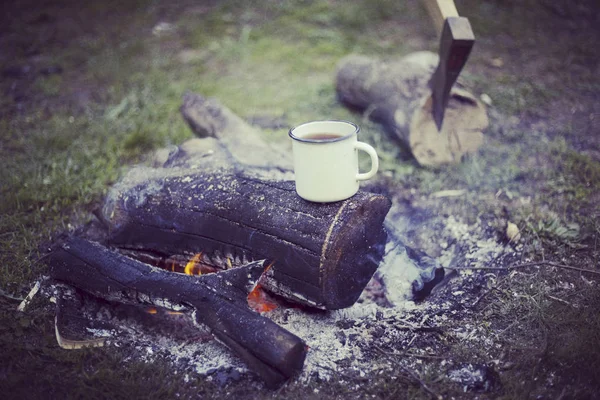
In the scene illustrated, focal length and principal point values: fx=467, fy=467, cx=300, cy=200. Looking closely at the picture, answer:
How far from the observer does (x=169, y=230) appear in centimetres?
239

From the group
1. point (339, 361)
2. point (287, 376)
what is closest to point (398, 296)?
point (339, 361)

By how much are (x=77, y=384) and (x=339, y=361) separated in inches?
42.3

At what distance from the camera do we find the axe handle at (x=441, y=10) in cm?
311

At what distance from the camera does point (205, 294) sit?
198 cm

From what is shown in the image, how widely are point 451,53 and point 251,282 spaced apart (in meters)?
1.96

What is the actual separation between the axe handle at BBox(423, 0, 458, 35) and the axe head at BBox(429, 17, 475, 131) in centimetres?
10

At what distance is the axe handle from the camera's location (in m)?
3.11

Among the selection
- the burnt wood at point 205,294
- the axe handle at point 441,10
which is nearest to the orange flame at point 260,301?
the burnt wood at point 205,294

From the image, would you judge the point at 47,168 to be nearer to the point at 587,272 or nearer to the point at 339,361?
the point at 339,361

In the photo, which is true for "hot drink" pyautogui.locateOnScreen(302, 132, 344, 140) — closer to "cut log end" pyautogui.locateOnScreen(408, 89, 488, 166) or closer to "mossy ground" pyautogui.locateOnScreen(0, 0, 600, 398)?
"mossy ground" pyautogui.locateOnScreen(0, 0, 600, 398)

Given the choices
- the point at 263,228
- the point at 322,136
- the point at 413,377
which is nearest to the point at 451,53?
the point at 322,136

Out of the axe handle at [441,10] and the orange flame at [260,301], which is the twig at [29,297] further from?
the axe handle at [441,10]

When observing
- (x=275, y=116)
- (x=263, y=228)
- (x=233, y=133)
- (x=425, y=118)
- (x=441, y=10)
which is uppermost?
(x=441, y=10)

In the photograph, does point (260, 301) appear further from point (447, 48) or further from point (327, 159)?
point (447, 48)
